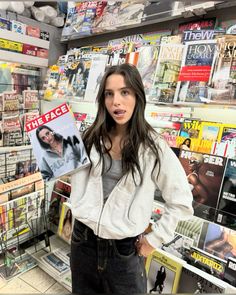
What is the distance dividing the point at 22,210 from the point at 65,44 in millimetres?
1646

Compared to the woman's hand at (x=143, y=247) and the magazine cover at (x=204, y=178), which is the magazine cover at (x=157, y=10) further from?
the woman's hand at (x=143, y=247)

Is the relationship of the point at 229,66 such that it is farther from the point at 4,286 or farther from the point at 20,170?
the point at 4,286

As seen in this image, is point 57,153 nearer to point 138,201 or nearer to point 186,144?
point 138,201

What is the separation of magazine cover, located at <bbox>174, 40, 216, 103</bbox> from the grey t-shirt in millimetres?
598

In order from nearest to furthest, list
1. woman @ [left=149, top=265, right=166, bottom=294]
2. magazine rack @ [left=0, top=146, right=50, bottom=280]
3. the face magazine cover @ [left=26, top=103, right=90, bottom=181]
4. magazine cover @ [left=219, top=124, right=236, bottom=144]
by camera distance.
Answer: the face magazine cover @ [left=26, top=103, right=90, bottom=181], magazine cover @ [left=219, top=124, right=236, bottom=144], woman @ [left=149, top=265, right=166, bottom=294], magazine rack @ [left=0, top=146, right=50, bottom=280]

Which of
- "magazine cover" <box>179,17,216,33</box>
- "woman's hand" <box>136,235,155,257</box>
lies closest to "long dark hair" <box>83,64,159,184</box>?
"woman's hand" <box>136,235,155,257</box>

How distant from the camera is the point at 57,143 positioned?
84 cm

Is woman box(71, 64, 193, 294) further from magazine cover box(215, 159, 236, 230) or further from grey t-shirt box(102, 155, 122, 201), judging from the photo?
magazine cover box(215, 159, 236, 230)

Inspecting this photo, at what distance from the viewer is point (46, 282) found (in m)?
1.75

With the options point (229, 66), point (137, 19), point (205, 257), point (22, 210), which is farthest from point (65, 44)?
point (205, 257)

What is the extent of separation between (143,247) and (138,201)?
19cm

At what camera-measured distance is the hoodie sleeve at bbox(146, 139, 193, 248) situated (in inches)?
33.4

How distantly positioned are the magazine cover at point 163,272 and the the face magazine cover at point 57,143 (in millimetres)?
769

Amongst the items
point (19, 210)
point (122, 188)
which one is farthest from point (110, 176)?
point (19, 210)
